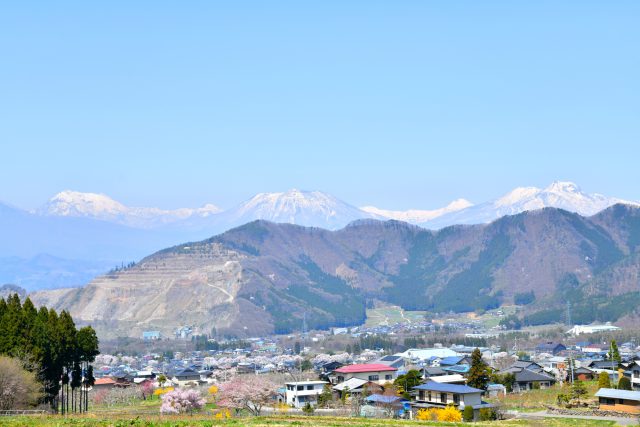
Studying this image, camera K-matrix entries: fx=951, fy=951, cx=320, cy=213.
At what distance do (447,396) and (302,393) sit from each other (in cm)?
1848

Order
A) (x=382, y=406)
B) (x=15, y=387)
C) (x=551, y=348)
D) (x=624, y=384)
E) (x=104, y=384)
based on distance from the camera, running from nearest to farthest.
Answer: (x=15, y=387)
(x=382, y=406)
(x=624, y=384)
(x=104, y=384)
(x=551, y=348)

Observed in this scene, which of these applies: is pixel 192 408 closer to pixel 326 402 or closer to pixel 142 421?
pixel 326 402

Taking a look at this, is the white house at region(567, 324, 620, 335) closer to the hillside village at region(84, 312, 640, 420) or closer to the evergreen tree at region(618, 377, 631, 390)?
the hillside village at region(84, 312, 640, 420)

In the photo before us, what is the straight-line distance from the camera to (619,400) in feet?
201

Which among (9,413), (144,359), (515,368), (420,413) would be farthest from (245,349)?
(9,413)

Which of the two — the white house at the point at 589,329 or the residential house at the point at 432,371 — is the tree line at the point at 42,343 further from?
the white house at the point at 589,329

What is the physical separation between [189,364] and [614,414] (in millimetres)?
91889

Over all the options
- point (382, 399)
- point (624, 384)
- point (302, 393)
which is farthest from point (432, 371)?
point (624, 384)

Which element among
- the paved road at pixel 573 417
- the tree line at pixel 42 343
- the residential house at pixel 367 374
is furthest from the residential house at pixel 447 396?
the tree line at pixel 42 343

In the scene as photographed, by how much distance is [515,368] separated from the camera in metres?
96.8

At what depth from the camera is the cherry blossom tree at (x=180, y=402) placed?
6973cm

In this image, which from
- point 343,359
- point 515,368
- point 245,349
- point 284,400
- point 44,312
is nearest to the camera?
point 44,312

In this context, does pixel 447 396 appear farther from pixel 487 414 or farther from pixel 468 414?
pixel 487 414

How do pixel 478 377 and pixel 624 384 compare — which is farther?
pixel 478 377
